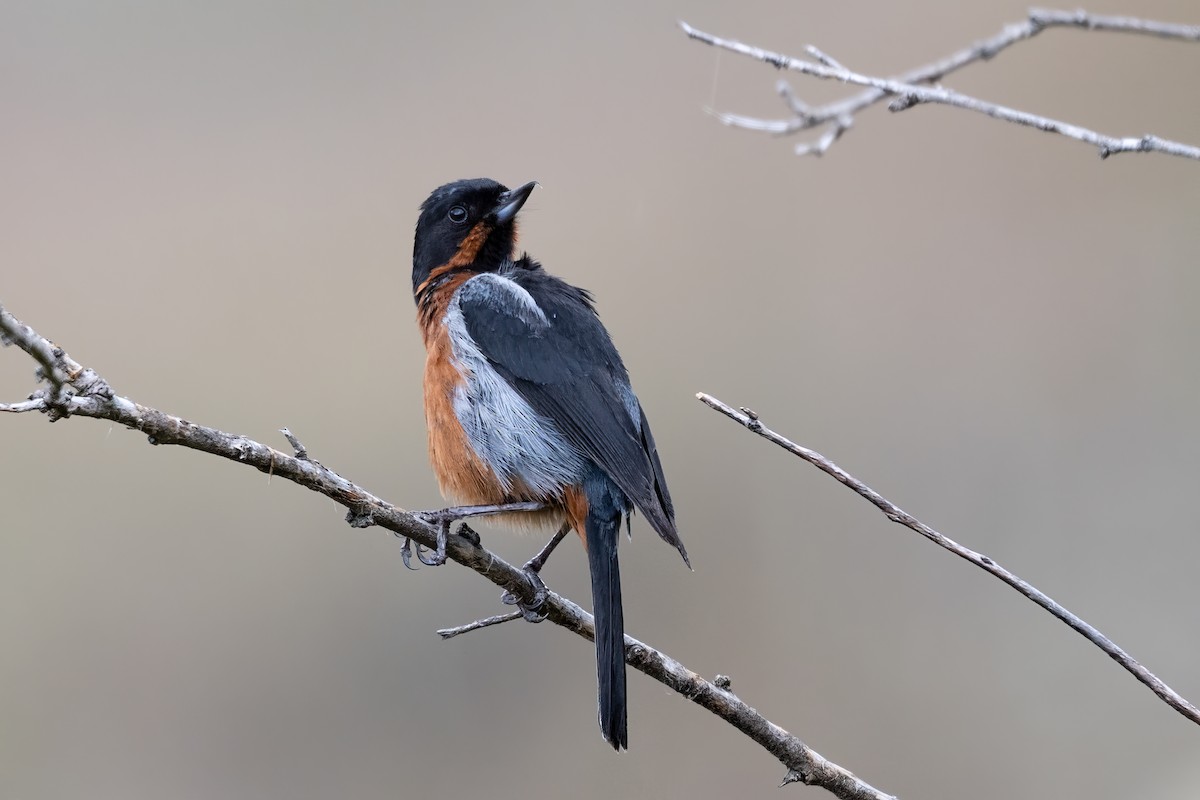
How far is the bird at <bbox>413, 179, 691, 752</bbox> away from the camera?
303 centimetres

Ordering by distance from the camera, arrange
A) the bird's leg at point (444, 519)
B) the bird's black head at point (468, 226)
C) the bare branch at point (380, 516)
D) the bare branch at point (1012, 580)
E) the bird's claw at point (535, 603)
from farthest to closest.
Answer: the bird's black head at point (468, 226)
the bird's claw at point (535, 603)
the bird's leg at point (444, 519)
the bare branch at point (380, 516)
the bare branch at point (1012, 580)

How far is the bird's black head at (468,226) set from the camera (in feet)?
12.2

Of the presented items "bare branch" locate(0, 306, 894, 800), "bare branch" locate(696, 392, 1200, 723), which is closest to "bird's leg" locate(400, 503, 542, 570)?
"bare branch" locate(0, 306, 894, 800)

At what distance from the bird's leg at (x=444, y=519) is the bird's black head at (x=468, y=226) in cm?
95

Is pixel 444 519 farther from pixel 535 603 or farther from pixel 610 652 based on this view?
pixel 610 652

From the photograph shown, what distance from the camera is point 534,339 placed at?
327cm

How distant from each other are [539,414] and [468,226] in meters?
0.90

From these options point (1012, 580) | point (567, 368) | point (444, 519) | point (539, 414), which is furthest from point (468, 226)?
point (1012, 580)

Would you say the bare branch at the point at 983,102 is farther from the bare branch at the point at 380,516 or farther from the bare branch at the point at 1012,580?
the bare branch at the point at 380,516

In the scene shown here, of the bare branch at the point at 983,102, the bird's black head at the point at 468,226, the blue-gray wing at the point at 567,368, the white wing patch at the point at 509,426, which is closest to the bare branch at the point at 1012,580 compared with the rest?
the bare branch at the point at 983,102

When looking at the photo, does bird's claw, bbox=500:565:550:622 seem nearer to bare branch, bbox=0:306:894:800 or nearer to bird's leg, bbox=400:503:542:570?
bare branch, bbox=0:306:894:800

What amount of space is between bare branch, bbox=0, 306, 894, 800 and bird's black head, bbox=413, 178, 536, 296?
1.26 meters

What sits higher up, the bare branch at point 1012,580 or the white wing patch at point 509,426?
the white wing patch at point 509,426

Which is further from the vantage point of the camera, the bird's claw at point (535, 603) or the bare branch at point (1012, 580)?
the bird's claw at point (535, 603)
